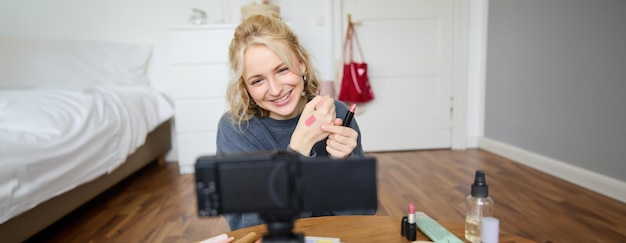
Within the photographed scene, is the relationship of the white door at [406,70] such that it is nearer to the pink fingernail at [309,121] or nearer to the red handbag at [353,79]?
the red handbag at [353,79]

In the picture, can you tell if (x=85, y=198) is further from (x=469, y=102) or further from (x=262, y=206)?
(x=469, y=102)

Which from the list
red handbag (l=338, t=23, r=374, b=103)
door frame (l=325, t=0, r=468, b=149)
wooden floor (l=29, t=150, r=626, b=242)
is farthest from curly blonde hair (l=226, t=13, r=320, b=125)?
door frame (l=325, t=0, r=468, b=149)

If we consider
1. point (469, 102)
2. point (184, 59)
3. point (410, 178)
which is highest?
point (184, 59)

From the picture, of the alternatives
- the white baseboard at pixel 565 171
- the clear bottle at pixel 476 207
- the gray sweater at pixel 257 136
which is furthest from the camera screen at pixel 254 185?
the white baseboard at pixel 565 171

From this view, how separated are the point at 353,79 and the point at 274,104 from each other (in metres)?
1.94

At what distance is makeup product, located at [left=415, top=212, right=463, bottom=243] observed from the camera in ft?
1.84

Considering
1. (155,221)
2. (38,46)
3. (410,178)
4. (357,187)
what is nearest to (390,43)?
(410,178)

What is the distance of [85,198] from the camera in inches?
67.3

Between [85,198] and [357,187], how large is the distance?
1.79 m

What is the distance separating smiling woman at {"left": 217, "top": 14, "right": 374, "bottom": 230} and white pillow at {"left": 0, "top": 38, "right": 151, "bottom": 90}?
198cm

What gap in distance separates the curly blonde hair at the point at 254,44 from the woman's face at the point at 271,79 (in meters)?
0.01

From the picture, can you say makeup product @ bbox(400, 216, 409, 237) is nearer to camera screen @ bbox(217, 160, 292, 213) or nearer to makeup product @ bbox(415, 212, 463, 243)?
makeup product @ bbox(415, 212, 463, 243)

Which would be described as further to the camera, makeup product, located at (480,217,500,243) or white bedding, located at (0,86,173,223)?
white bedding, located at (0,86,173,223)

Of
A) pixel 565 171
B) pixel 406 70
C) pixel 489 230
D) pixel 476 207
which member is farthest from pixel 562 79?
pixel 489 230
